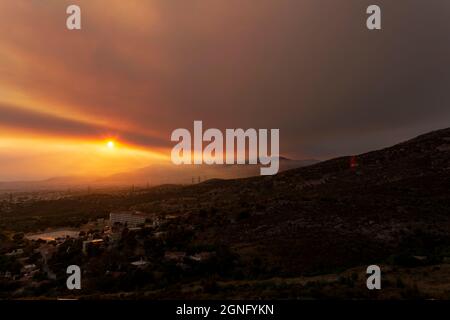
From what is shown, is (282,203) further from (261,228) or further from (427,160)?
(427,160)

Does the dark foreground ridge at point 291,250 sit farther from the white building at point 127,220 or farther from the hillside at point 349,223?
the white building at point 127,220

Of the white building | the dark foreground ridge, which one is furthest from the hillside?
the white building

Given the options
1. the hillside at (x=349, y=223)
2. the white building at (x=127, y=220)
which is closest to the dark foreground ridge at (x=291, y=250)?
the hillside at (x=349, y=223)

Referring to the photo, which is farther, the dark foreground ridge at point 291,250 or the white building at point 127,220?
the white building at point 127,220

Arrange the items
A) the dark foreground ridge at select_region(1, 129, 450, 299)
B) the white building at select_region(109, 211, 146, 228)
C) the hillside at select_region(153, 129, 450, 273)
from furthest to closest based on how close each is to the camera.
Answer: the white building at select_region(109, 211, 146, 228)
the hillside at select_region(153, 129, 450, 273)
the dark foreground ridge at select_region(1, 129, 450, 299)

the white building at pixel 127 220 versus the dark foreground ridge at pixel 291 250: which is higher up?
the dark foreground ridge at pixel 291 250

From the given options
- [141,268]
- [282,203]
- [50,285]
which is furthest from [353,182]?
[50,285]

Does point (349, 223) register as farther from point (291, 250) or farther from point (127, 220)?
point (127, 220)

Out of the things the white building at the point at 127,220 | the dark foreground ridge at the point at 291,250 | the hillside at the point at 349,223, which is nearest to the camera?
the dark foreground ridge at the point at 291,250

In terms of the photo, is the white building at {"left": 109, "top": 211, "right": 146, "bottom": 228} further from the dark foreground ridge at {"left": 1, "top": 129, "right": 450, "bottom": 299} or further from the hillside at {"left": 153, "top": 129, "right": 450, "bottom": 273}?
the hillside at {"left": 153, "top": 129, "right": 450, "bottom": 273}

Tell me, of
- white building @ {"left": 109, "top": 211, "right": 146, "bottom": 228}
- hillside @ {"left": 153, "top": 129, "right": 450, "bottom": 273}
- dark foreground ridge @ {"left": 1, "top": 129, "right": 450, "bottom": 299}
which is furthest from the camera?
white building @ {"left": 109, "top": 211, "right": 146, "bottom": 228}

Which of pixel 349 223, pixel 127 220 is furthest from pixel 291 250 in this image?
pixel 127 220
